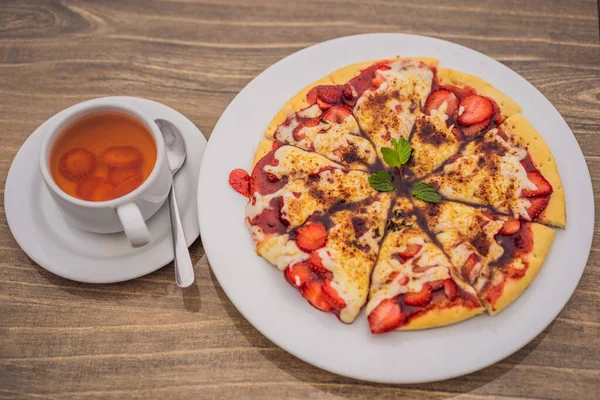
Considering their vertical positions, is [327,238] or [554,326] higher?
[327,238]

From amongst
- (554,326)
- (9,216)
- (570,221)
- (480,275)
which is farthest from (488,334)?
(9,216)

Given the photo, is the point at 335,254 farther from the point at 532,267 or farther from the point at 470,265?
the point at 532,267

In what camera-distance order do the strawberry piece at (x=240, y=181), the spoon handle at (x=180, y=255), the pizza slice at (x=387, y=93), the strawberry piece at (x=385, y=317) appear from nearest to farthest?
the strawberry piece at (x=385, y=317) → the spoon handle at (x=180, y=255) → the strawberry piece at (x=240, y=181) → the pizza slice at (x=387, y=93)

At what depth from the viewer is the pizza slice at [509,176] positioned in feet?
8.75

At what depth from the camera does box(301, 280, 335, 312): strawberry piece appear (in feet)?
8.07

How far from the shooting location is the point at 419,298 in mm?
2426

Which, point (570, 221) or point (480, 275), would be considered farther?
point (570, 221)

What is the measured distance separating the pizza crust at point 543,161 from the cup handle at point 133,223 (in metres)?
1.68

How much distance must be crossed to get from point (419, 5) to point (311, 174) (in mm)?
1528

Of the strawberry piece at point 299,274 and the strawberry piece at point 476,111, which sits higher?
the strawberry piece at point 476,111

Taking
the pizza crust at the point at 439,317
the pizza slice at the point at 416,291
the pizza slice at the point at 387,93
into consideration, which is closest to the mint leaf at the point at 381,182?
the pizza slice at the point at 387,93

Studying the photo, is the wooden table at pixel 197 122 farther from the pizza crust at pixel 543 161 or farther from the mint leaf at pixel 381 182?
the mint leaf at pixel 381 182

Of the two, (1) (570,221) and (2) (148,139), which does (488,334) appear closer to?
(1) (570,221)

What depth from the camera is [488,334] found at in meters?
2.46
